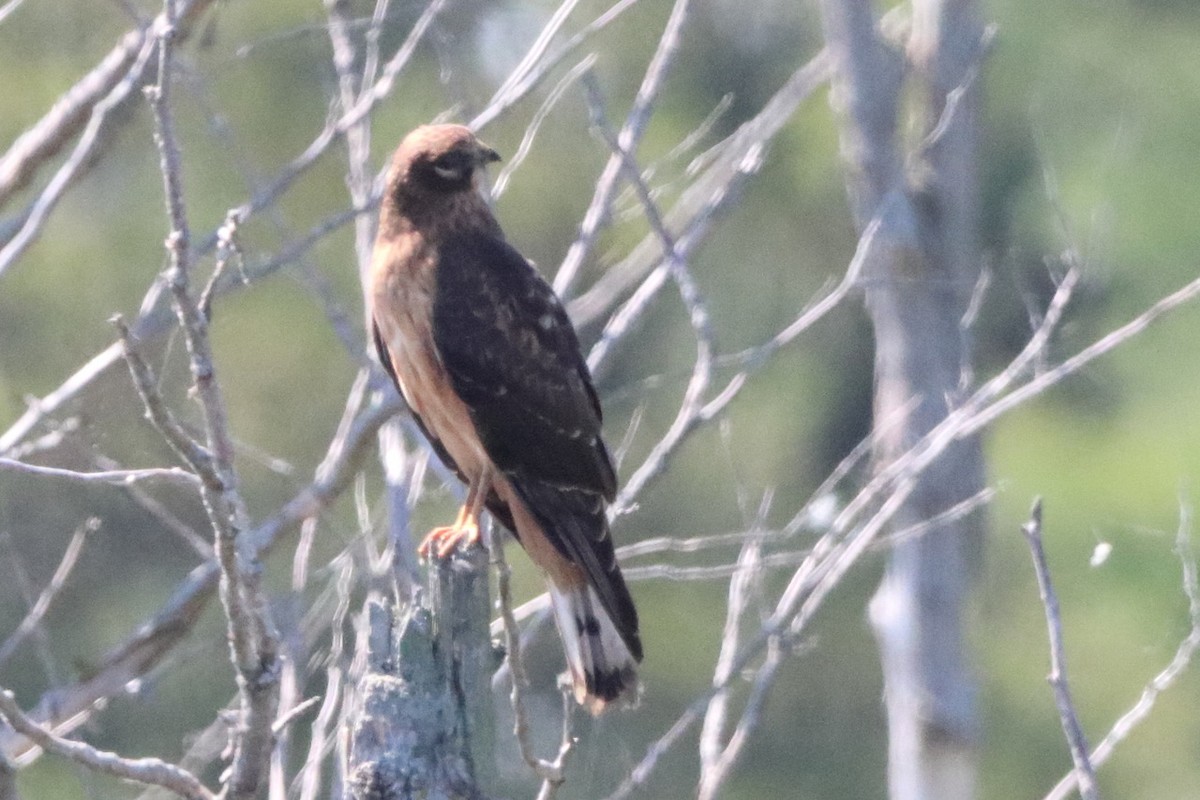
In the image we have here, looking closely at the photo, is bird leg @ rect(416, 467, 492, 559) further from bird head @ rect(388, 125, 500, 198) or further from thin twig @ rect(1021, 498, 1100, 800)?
thin twig @ rect(1021, 498, 1100, 800)

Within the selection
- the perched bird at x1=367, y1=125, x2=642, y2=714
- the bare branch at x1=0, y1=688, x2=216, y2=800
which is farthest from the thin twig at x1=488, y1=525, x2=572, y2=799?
the perched bird at x1=367, y1=125, x2=642, y2=714

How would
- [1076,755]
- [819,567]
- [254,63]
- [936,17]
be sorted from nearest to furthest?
[1076,755]
[819,567]
[936,17]
[254,63]

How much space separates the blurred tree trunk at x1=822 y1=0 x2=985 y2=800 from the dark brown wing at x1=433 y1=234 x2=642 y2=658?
48.0 inches

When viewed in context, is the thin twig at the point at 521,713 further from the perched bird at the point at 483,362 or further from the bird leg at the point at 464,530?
the perched bird at the point at 483,362

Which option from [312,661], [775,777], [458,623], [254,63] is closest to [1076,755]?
[458,623]

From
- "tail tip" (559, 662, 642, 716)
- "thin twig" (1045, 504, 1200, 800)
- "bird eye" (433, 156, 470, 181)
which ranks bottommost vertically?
"thin twig" (1045, 504, 1200, 800)

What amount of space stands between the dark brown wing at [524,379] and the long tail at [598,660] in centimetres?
26

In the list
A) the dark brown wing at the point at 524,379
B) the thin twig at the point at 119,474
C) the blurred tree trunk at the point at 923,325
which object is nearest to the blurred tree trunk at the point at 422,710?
the thin twig at the point at 119,474

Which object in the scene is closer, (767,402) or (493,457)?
(493,457)

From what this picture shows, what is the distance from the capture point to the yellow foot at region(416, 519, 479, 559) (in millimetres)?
3562

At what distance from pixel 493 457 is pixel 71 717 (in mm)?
1152

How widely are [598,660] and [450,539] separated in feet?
1.32

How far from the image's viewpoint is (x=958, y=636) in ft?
17.4

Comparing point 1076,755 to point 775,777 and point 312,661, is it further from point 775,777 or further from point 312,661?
point 775,777
